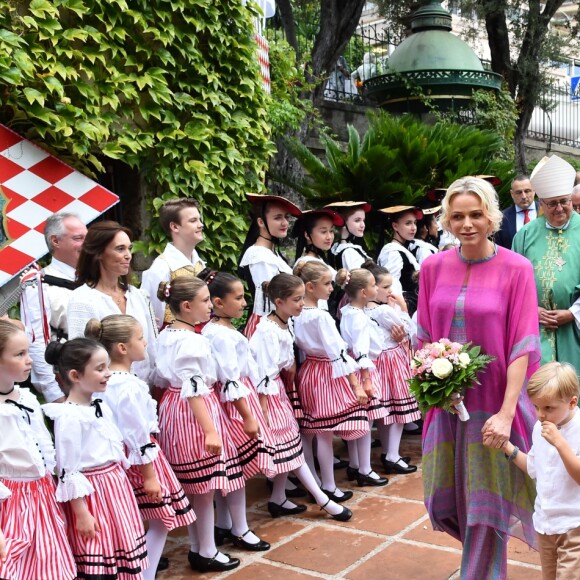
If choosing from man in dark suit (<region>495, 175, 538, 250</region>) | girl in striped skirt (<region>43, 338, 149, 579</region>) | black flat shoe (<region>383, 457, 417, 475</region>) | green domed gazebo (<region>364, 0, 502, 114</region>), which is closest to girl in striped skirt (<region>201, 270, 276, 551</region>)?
girl in striped skirt (<region>43, 338, 149, 579</region>)

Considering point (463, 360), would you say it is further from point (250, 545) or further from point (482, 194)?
point (250, 545)

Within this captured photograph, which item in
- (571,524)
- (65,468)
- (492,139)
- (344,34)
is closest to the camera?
(571,524)

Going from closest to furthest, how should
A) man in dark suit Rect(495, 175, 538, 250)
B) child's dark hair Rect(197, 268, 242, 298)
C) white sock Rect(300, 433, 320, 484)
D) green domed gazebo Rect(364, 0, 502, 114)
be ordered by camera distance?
child's dark hair Rect(197, 268, 242, 298), white sock Rect(300, 433, 320, 484), man in dark suit Rect(495, 175, 538, 250), green domed gazebo Rect(364, 0, 502, 114)

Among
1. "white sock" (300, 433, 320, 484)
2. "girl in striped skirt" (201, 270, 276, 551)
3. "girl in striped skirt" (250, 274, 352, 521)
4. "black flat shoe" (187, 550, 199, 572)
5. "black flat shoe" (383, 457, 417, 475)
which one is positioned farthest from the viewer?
"black flat shoe" (383, 457, 417, 475)

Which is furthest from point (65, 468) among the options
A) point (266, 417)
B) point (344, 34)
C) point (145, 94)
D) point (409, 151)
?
point (344, 34)

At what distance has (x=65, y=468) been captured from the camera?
11.5 ft

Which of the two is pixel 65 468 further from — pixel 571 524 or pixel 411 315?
pixel 411 315

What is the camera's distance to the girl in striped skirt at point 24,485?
10.9 feet

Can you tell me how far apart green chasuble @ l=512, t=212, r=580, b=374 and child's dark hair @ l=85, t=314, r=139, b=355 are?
2.29 m

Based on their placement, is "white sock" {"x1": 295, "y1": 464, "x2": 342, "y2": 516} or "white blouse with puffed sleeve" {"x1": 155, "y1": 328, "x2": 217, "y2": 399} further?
"white sock" {"x1": 295, "y1": 464, "x2": 342, "y2": 516}

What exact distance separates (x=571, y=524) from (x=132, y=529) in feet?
6.22

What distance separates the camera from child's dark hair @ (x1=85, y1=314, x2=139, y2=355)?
388cm

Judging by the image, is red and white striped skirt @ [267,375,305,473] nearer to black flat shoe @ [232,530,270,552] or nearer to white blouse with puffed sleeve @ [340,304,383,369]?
black flat shoe @ [232,530,270,552]

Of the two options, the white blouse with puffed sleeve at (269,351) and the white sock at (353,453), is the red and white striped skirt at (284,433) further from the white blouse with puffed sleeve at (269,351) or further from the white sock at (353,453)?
the white sock at (353,453)
